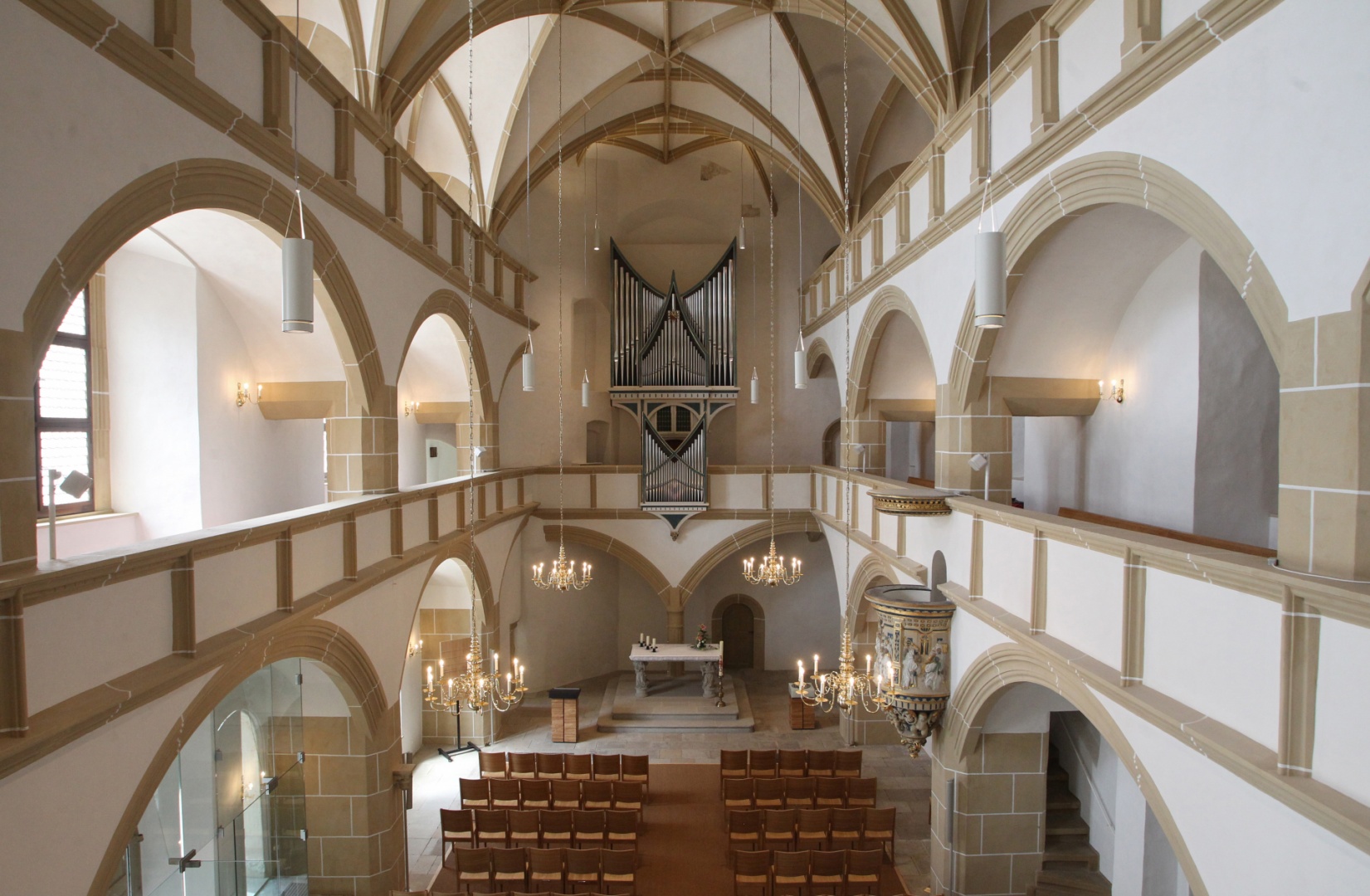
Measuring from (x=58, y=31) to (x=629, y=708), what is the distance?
1319 centimetres

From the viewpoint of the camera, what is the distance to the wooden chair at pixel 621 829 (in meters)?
9.87

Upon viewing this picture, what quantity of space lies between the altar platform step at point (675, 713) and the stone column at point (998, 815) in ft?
21.3

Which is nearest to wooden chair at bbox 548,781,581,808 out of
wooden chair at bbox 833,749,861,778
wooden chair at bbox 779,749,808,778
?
wooden chair at bbox 779,749,808,778

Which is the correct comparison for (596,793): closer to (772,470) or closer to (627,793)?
(627,793)

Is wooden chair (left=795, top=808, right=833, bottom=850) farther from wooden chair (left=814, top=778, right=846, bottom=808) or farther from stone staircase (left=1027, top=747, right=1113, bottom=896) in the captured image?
stone staircase (left=1027, top=747, right=1113, bottom=896)

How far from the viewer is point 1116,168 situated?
16.9 feet

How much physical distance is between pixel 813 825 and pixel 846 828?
0.41 m

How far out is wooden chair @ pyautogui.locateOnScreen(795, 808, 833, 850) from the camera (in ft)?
31.2

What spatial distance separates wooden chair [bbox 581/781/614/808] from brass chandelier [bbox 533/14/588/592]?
107 inches

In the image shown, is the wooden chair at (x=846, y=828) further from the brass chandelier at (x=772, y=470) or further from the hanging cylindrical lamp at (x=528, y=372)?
the hanging cylindrical lamp at (x=528, y=372)

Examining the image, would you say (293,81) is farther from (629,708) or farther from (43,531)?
(629,708)

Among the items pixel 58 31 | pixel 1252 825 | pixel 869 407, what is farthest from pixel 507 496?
pixel 1252 825

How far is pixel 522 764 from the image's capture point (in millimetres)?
11656

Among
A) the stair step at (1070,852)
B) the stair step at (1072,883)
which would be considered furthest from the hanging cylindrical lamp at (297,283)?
the stair step at (1070,852)
